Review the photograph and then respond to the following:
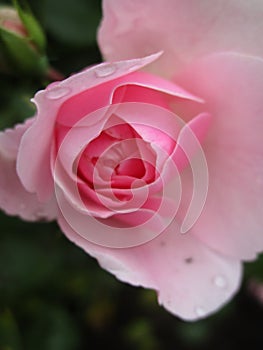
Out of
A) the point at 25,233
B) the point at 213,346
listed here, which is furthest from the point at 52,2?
the point at 213,346

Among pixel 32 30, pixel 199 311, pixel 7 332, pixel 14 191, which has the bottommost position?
pixel 7 332

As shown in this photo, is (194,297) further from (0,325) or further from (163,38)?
(0,325)

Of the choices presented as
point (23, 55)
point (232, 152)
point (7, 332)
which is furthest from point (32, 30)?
point (7, 332)

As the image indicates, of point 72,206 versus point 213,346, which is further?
Result: point 213,346

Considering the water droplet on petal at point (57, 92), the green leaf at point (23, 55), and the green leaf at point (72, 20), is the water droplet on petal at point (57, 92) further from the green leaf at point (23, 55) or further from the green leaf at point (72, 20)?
the green leaf at point (72, 20)

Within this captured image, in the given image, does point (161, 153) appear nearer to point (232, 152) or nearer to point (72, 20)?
point (232, 152)

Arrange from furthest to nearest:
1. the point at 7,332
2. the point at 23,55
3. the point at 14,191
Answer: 1. the point at 7,332
2. the point at 23,55
3. the point at 14,191
